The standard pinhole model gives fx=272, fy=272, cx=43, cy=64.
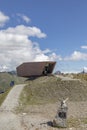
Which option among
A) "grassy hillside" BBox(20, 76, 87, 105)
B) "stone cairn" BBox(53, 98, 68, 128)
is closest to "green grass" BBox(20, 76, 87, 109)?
"grassy hillside" BBox(20, 76, 87, 105)

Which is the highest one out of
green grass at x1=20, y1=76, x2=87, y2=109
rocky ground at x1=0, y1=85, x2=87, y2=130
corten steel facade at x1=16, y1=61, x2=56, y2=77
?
corten steel facade at x1=16, y1=61, x2=56, y2=77

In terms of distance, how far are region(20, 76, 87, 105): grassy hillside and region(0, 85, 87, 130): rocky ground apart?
2.29 meters

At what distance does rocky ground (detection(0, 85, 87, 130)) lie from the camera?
2900cm

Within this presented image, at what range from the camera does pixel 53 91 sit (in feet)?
165

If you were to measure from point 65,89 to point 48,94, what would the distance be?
3.60 meters

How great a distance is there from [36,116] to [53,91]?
50.1 feet

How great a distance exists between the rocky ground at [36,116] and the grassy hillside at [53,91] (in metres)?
2.29

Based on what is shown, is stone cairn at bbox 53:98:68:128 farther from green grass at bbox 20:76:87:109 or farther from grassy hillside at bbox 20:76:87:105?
grassy hillside at bbox 20:76:87:105

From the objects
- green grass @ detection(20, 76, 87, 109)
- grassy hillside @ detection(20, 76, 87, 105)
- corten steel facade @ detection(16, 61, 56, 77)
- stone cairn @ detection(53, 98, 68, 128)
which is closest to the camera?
stone cairn @ detection(53, 98, 68, 128)

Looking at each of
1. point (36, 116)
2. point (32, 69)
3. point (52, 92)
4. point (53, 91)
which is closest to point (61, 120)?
point (36, 116)

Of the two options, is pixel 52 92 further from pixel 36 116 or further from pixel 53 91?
pixel 36 116

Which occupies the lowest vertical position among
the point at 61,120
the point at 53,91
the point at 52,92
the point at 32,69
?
the point at 61,120

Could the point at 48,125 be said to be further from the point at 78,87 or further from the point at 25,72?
the point at 25,72

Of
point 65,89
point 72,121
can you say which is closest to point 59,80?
point 65,89
